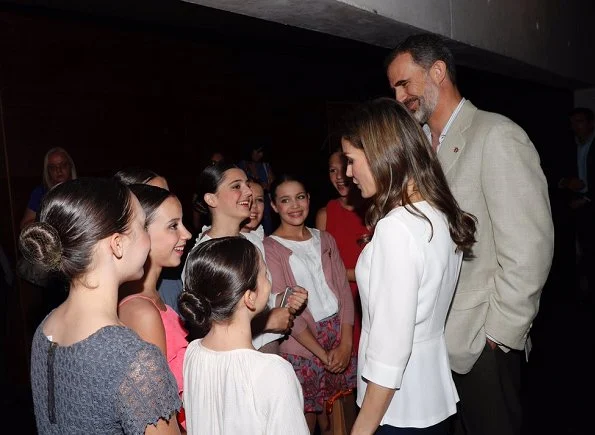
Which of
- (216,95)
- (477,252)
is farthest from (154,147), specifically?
(477,252)

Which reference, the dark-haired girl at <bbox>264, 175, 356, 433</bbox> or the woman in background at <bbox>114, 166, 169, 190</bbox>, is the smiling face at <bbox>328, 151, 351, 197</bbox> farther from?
the woman in background at <bbox>114, 166, 169, 190</bbox>

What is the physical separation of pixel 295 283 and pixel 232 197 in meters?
0.50

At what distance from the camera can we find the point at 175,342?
1836 mm

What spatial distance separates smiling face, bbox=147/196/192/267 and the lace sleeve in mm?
690

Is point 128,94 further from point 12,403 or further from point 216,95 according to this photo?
point 12,403

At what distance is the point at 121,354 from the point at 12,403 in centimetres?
333

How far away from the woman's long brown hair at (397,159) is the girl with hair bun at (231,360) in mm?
402

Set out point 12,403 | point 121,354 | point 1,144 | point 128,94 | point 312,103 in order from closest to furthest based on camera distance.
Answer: point 121,354 < point 12,403 < point 1,144 < point 128,94 < point 312,103

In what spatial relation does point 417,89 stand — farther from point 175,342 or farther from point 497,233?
point 175,342

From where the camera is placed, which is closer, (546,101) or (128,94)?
(128,94)

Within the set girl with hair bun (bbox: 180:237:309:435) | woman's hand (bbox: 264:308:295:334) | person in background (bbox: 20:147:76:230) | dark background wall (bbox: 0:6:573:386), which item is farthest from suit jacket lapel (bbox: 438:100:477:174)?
dark background wall (bbox: 0:6:573:386)

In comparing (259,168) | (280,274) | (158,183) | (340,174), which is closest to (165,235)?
(158,183)

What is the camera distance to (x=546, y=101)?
6961 mm

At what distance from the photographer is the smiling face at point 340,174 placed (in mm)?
3254
